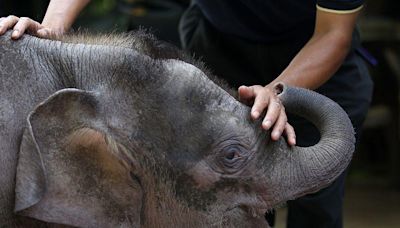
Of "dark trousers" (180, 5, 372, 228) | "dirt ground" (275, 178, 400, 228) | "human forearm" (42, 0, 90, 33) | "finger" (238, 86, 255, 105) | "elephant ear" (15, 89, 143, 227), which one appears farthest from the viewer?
A: "dirt ground" (275, 178, 400, 228)

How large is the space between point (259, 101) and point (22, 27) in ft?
2.52

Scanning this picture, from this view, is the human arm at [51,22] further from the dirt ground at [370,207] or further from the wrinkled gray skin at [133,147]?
the dirt ground at [370,207]

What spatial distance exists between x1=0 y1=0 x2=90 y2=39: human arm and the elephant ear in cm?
32

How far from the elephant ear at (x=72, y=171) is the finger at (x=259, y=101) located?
429 mm

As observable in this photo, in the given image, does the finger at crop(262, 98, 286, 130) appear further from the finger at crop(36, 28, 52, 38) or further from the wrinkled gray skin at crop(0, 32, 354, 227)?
the finger at crop(36, 28, 52, 38)

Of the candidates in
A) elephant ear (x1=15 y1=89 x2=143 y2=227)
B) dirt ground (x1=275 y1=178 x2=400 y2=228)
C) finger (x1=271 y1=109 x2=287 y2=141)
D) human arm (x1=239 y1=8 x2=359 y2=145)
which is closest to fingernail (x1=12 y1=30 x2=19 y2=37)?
elephant ear (x1=15 y1=89 x2=143 y2=227)

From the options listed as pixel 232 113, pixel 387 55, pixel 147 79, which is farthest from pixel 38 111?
pixel 387 55

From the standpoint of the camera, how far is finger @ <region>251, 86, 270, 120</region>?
333cm

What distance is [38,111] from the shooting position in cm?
314

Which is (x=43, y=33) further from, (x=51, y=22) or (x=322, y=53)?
(x=322, y=53)

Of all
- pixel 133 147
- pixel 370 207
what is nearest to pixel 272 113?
pixel 133 147

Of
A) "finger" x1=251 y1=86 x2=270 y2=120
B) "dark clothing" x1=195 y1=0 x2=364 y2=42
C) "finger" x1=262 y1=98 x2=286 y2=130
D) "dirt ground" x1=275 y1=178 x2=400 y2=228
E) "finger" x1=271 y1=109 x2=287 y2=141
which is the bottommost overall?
"dirt ground" x1=275 y1=178 x2=400 y2=228

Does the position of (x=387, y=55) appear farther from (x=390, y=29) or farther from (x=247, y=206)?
(x=247, y=206)

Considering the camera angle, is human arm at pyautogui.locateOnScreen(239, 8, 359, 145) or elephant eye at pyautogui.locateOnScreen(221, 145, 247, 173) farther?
human arm at pyautogui.locateOnScreen(239, 8, 359, 145)
